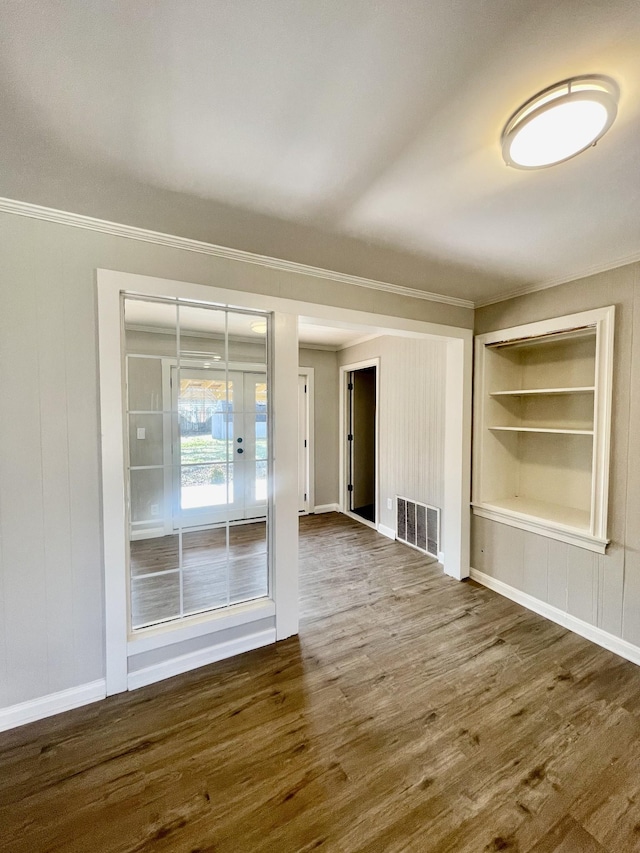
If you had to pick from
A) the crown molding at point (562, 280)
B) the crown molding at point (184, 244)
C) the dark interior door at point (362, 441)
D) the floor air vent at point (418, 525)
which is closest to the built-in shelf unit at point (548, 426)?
the crown molding at point (562, 280)

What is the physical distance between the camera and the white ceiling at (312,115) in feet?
2.85

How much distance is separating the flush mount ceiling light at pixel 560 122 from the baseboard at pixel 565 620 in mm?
2796

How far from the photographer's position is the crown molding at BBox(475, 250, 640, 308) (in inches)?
86.7

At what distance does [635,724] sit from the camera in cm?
173

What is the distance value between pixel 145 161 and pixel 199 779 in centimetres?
254

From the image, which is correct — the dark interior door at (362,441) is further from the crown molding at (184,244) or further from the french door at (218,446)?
the french door at (218,446)

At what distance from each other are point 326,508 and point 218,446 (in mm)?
3427

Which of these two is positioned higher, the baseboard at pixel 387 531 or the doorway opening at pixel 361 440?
the doorway opening at pixel 361 440

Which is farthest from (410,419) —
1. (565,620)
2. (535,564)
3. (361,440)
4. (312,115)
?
(312,115)

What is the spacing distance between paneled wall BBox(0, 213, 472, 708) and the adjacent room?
0.01 metres

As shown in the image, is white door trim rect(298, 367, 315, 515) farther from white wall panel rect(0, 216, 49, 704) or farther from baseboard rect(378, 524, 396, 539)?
white wall panel rect(0, 216, 49, 704)

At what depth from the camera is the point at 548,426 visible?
2.96m

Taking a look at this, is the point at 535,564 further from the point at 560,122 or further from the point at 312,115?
the point at 312,115

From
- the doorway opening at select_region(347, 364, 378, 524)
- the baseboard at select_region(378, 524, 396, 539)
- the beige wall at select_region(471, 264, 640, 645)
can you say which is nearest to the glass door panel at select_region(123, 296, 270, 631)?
the beige wall at select_region(471, 264, 640, 645)
